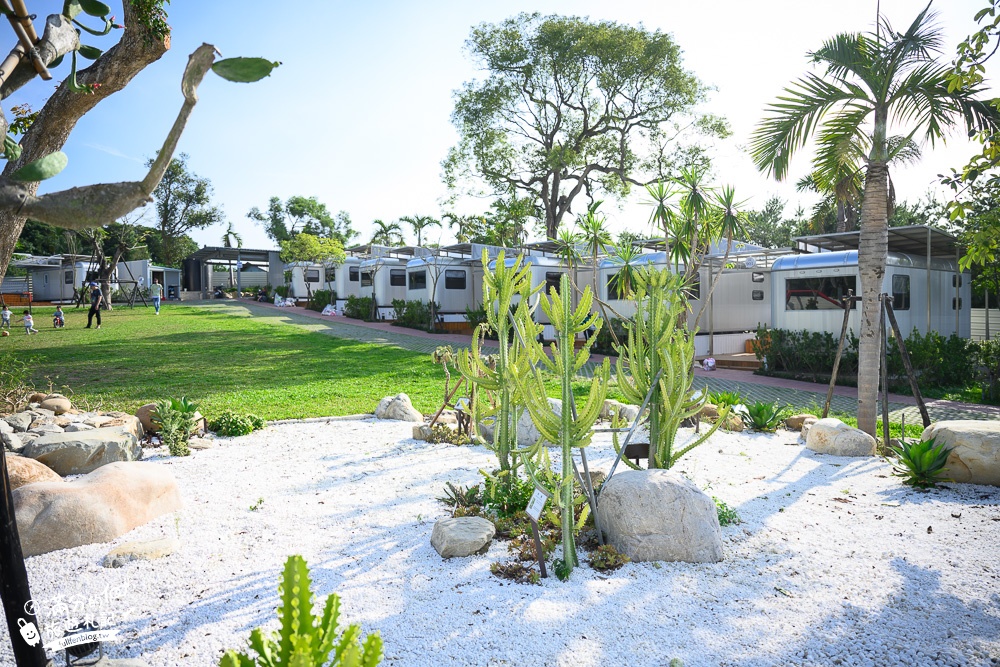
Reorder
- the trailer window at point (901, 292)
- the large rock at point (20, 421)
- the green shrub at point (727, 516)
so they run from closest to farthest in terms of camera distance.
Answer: the green shrub at point (727, 516)
the large rock at point (20, 421)
the trailer window at point (901, 292)

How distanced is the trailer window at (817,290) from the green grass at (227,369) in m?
7.95

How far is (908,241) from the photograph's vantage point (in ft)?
42.4

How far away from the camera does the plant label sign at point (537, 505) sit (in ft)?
10.7

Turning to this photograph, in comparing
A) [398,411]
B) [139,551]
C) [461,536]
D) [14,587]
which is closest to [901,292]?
[398,411]

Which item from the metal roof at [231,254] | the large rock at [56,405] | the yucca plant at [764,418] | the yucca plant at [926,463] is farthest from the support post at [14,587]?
the metal roof at [231,254]

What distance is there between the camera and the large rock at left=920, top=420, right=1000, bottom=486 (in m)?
5.05

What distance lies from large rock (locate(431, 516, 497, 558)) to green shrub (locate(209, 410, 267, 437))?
403 cm

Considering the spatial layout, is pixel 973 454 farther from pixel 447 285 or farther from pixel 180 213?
pixel 180 213

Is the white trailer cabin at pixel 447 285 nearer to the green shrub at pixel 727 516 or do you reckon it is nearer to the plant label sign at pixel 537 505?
the green shrub at pixel 727 516

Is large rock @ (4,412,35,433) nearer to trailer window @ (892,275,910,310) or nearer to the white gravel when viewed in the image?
the white gravel

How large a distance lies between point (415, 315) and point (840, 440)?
17.4 m

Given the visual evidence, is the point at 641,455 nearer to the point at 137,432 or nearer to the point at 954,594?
the point at 954,594

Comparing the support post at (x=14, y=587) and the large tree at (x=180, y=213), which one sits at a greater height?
the large tree at (x=180, y=213)

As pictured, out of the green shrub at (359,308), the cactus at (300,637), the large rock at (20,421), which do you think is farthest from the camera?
the green shrub at (359,308)
